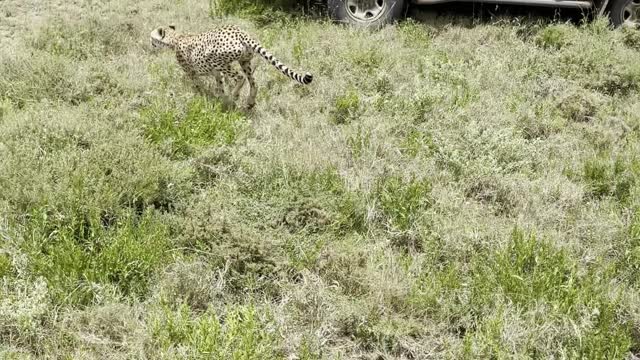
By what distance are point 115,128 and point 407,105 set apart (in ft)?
8.93

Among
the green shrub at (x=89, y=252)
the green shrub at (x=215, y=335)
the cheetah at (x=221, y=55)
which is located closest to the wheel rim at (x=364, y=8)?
the cheetah at (x=221, y=55)

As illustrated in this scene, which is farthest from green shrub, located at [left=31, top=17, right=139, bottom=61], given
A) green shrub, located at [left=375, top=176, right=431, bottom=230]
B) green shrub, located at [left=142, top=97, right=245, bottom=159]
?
green shrub, located at [left=375, top=176, right=431, bottom=230]

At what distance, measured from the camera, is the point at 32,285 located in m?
3.82

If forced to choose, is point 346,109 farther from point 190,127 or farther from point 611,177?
point 611,177

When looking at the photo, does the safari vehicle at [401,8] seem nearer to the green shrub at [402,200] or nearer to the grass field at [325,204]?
the grass field at [325,204]

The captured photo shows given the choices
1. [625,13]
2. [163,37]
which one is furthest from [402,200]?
[625,13]

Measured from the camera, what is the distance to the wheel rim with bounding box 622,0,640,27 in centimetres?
771

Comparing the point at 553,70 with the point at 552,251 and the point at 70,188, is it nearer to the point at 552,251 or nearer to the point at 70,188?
the point at 552,251

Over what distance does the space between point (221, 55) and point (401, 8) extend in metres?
3.01

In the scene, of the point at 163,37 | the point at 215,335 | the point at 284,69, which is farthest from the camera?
the point at 163,37

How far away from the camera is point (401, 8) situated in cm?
802

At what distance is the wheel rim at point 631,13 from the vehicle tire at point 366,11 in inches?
108

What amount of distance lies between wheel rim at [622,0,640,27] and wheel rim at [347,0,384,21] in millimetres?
3001

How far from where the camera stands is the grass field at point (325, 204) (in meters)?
3.69
